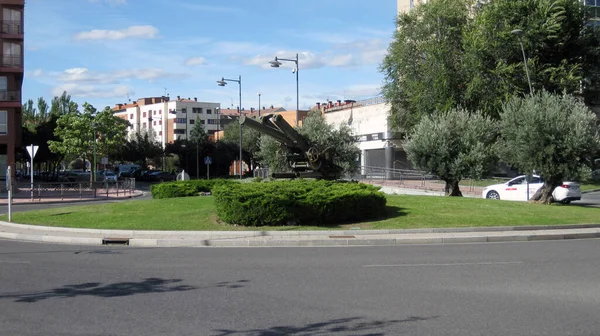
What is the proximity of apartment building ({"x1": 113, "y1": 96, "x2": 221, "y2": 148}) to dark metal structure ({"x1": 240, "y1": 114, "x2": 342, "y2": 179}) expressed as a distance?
95.7 metres

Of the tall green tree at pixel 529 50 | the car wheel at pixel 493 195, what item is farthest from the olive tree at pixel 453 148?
the tall green tree at pixel 529 50

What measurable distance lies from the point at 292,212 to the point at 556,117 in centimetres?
1148

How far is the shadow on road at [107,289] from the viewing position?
8.47 meters

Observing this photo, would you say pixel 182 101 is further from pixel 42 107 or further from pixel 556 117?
pixel 556 117

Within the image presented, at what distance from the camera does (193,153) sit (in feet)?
231

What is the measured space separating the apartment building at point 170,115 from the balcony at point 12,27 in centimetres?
7204

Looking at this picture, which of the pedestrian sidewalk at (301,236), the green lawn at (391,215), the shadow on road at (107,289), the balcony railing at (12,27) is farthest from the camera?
the balcony railing at (12,27)

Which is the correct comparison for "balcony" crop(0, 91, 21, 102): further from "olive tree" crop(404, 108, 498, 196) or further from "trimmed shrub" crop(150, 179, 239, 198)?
"olive tree" crop(404, 108, 498, 196)

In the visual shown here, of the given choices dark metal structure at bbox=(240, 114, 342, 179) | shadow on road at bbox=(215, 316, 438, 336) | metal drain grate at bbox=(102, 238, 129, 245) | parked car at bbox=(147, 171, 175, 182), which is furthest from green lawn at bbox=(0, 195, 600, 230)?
parked car at bbox=(147, 171, 175, 182)

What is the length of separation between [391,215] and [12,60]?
36.0 m

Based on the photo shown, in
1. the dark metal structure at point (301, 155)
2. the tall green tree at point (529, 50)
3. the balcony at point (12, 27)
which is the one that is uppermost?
the balcony at point (12, 27)

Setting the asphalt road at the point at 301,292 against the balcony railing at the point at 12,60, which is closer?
the asphalt road at the point at 301,292

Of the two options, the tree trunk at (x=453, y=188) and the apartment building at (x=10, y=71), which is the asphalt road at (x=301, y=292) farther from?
the apartment building at (x=10, y=71)

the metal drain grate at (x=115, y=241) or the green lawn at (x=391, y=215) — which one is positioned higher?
the green lawn at (x=391, y=215)
